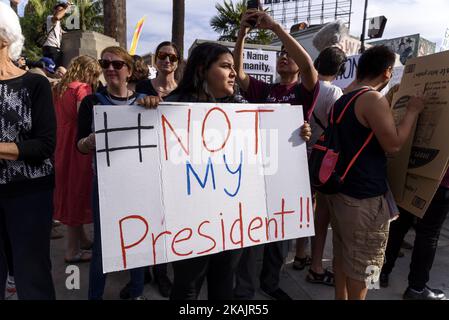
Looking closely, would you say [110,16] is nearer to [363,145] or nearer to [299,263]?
[299,263]

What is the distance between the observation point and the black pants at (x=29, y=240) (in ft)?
5.23

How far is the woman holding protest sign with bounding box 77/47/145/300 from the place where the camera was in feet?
6.60

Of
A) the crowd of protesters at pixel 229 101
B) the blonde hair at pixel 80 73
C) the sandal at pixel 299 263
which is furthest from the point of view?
the sandal at pixel 299 263

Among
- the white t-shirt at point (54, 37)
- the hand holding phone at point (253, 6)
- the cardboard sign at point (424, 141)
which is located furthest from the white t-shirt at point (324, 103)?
the white t-shirt at point (54, 37)

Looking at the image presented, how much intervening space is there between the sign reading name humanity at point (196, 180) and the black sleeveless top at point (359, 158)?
0.25 metres

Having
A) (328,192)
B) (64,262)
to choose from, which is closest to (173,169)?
(328,192)

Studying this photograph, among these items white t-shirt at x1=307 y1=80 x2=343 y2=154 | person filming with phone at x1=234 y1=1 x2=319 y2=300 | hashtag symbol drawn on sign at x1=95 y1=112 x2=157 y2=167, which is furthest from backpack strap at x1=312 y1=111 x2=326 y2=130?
hashtag symbol drawn on sign at x1=95 y1=112 x2=157 y2=167

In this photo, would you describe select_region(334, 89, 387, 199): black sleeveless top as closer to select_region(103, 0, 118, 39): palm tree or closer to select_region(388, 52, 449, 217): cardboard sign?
select_region(388, 52, 449, 217): cardboard sign

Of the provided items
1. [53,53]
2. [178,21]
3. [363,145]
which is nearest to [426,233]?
[363,145]

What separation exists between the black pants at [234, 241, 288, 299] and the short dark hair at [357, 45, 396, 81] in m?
1.22

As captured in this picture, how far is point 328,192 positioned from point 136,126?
1.11 m

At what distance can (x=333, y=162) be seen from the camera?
1.88m

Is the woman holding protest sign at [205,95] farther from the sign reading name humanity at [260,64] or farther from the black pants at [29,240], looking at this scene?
the sign reading name humanity at [260,64]

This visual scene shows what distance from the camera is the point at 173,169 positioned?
1.52 metres
